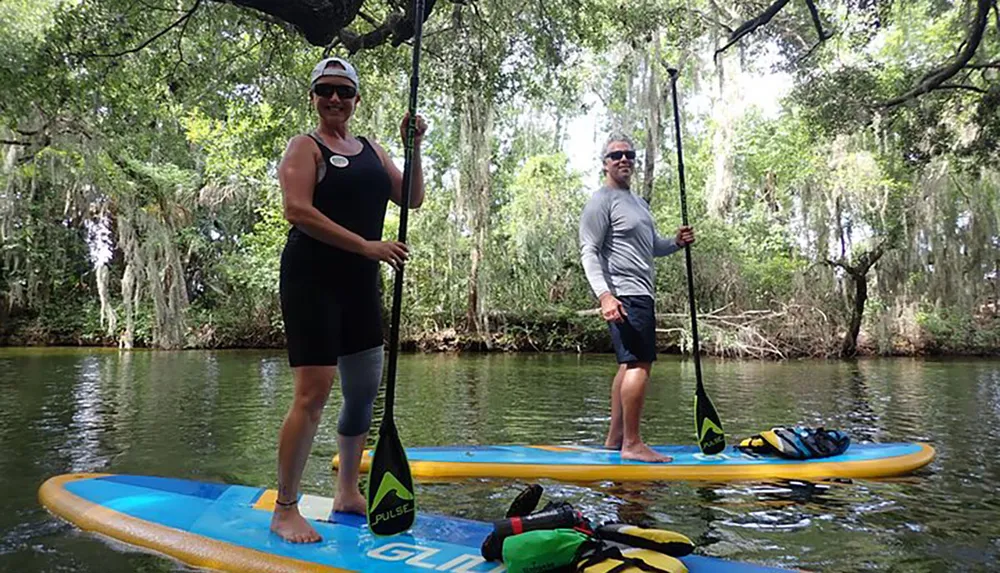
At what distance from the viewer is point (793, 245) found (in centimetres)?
1819

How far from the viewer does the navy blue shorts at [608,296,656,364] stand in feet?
12.8

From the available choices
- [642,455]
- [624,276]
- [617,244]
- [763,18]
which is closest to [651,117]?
[763,18]

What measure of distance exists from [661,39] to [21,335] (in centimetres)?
2031

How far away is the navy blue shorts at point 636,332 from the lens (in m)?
3.92

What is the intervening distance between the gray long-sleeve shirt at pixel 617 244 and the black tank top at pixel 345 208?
1.70m

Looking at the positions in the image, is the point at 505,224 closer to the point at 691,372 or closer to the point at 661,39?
the point at 661,39

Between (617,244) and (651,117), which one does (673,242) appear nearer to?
(617,244)

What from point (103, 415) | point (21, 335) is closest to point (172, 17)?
point (103, 415)

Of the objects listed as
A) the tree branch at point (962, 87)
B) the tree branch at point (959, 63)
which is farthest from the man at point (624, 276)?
the tree branch at point (962, 87)

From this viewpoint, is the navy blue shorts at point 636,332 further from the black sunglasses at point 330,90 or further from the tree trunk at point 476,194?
the tree trunk at point 476,194

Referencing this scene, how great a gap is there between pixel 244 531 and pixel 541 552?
1.15 meters

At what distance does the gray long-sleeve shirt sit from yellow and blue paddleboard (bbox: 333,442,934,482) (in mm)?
940

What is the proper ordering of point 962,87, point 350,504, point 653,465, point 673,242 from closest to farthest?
point 350,504 < point 653,465 < point 673,242 < point 962,87

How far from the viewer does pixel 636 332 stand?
3.94m
